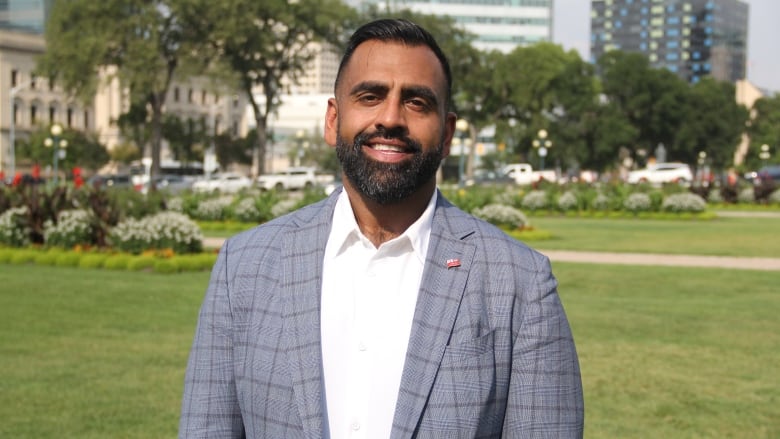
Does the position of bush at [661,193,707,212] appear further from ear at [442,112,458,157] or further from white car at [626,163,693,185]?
ear at [442,112,458,157]

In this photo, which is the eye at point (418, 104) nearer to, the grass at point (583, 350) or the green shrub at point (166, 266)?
the grass at point (583, 350)

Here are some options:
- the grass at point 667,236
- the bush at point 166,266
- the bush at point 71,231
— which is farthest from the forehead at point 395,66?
the grass at point 667,236

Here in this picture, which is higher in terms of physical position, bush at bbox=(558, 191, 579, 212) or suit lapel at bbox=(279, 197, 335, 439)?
suit lapel at bbox=(279, 197, 335, 439)

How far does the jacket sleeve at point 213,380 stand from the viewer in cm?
226

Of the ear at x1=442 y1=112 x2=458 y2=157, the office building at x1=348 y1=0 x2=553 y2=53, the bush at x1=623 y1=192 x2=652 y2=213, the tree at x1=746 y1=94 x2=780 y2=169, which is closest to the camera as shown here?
the ear at x1=442 y1=112 x2=458 y2=157

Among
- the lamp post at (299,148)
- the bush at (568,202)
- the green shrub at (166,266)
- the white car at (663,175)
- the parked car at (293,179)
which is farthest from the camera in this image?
the lamp post at (299,148)

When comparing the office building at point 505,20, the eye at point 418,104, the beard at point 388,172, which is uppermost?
the office building at point 505,20

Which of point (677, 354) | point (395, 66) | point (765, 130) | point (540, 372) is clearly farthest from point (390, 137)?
point (765, 130)

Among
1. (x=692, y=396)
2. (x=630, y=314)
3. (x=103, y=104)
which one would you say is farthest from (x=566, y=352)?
(x=103, y=104)

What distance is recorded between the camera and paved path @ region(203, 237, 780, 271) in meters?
16.4

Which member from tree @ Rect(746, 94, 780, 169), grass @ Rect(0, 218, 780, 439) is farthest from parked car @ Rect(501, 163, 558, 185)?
grass @ Rect(0, 218, 780, 439)

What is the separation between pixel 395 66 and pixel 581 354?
6686mm

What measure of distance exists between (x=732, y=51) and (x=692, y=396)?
7938 inches

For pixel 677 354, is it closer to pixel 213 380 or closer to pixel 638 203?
pixel 213 380
